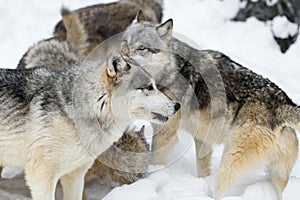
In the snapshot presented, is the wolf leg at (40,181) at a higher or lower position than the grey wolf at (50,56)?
lower

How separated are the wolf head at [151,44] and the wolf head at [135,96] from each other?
81 centimetres

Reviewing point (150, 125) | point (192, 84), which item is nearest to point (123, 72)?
point (192, 84)

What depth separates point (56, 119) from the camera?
17.4 ft

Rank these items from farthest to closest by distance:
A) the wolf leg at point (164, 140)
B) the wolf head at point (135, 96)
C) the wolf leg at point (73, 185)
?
the wolf leg at point (164, 140) < the wolf leg at point (73, 185) < the wolf head at point (135, 96)

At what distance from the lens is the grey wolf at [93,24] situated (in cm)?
805

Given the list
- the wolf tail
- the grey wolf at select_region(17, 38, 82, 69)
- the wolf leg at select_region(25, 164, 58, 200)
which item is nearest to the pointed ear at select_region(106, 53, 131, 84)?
the wolf leg at select_region(25, 164, 58, 200)

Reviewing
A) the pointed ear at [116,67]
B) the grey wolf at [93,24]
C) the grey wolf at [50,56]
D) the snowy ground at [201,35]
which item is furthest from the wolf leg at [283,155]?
the grey wolf at [93,24]

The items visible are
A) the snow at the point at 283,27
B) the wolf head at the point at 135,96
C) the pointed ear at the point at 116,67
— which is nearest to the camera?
the pointed ear at the point at 116,67

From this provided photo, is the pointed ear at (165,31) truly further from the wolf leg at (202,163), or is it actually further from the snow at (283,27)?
the snow at (283,27)

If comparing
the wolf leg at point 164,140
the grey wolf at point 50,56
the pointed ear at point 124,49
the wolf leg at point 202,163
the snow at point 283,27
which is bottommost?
the wolf leg at point 202,163

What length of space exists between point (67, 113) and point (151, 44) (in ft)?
4.78

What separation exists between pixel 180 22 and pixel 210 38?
721mm

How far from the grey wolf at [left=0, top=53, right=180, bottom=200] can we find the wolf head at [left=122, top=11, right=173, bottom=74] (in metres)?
0.87

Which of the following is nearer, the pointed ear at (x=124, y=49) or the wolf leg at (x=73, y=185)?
the wolf leg at (x=73, y=185)
